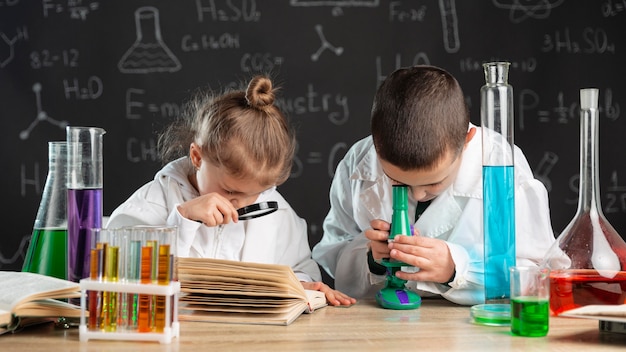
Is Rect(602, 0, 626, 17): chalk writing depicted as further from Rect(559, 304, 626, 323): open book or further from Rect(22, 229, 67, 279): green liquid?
Rect(22, 229, 67, 279): green liquid

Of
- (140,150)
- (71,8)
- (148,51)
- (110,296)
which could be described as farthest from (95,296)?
(71,8)

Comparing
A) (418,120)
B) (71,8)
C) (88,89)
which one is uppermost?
(71,8)

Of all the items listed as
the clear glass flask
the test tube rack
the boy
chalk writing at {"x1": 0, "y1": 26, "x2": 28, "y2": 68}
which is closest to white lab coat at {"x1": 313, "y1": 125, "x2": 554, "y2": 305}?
the boy

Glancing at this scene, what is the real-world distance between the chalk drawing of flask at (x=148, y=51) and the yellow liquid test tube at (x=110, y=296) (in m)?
2.45

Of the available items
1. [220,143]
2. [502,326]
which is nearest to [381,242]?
[502,326]

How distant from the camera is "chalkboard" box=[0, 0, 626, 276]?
11.6 feet

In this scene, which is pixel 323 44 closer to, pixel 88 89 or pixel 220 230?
pixel 88 89

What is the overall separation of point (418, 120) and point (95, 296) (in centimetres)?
73

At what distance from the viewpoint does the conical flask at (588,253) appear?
1.26m

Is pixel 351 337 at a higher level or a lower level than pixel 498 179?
lower

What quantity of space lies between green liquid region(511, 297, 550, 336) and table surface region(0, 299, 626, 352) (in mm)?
16

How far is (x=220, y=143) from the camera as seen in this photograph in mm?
1834

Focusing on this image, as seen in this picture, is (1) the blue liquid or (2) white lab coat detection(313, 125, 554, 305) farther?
(2) white lab coat detection(313, 125, 554, 305)

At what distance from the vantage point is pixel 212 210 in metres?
1.72
